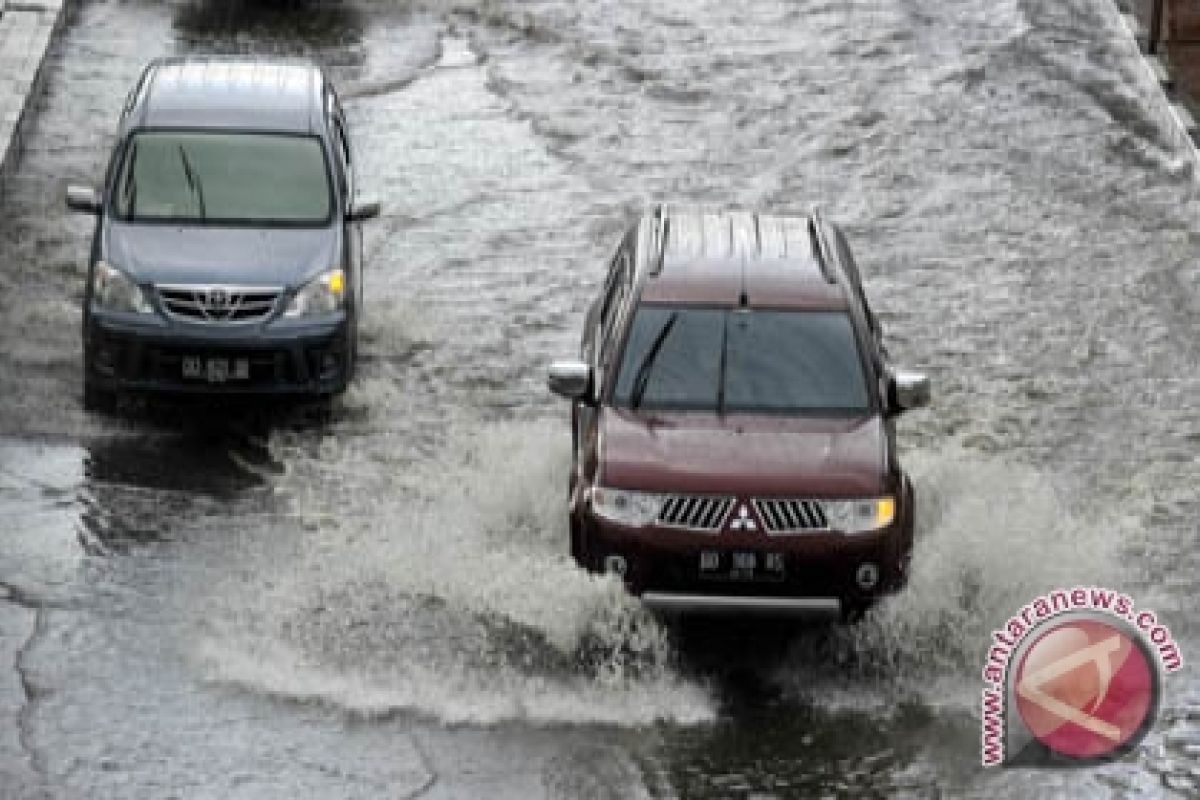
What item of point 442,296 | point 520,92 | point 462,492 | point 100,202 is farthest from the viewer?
point 520,92

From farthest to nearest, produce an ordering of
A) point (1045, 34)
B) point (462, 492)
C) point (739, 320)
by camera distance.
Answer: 1. point (1045, 34)
2. point (462, 492)
3. point (739, 320)

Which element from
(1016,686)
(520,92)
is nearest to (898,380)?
(1016,686)

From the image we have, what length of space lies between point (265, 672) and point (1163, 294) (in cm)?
1038

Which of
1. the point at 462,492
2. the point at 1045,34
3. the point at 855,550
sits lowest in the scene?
the point at 1045,34

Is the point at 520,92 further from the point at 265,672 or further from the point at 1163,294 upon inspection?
the point at 265,672

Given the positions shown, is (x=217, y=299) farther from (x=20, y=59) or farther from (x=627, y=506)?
(x=20, y=59)

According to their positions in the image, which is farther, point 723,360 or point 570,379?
point 723,360

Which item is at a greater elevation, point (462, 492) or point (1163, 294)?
point (462, 492)

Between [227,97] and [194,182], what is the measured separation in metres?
1.05

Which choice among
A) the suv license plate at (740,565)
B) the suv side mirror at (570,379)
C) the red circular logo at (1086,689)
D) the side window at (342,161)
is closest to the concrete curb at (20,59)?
the side window at (342,161)

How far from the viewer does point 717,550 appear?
41.8 ft

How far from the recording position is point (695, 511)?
42.0 feet

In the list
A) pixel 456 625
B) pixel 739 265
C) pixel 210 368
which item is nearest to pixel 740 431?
pixel 739 265

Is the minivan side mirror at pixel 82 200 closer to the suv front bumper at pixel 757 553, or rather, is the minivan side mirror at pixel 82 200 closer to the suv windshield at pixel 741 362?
the suv windshield at pixel 741 362
